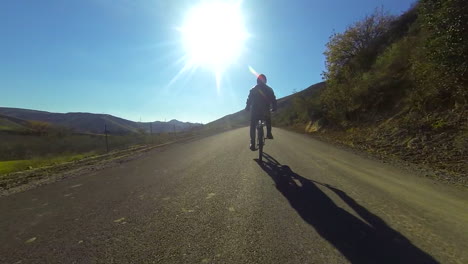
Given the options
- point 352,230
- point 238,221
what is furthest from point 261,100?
point 352,230

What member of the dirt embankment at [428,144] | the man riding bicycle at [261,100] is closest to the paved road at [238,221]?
the dirt embankment at [428,144]

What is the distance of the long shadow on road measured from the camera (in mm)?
2785

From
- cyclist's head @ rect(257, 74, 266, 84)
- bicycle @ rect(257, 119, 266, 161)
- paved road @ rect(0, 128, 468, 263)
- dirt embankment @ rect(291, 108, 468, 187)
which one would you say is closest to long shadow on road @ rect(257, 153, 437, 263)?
paved road @ rect(0, 128, 468, 263)

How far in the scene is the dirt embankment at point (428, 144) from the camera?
25.8 ft

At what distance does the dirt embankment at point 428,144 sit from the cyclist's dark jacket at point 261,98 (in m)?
4.11

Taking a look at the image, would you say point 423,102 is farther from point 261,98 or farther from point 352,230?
point 352,230

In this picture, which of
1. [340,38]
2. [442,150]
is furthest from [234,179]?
[340,38]

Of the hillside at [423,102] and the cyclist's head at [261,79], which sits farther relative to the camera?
the hillside at [423,102]

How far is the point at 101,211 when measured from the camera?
13.8ft

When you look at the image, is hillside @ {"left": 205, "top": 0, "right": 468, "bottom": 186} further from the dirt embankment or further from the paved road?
the paved road

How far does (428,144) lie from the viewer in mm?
10070

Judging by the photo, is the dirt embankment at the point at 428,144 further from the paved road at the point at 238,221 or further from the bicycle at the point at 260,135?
the bicycle at the point at 260,135

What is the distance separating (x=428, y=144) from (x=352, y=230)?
8345 mm

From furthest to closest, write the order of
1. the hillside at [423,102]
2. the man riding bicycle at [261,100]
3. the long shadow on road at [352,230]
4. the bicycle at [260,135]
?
1. the hillside at [423,102]
2. the man riding bicycle at [261,100]
3. the bicycle at [260,135]
4. the long shadow on road at [352,230]
